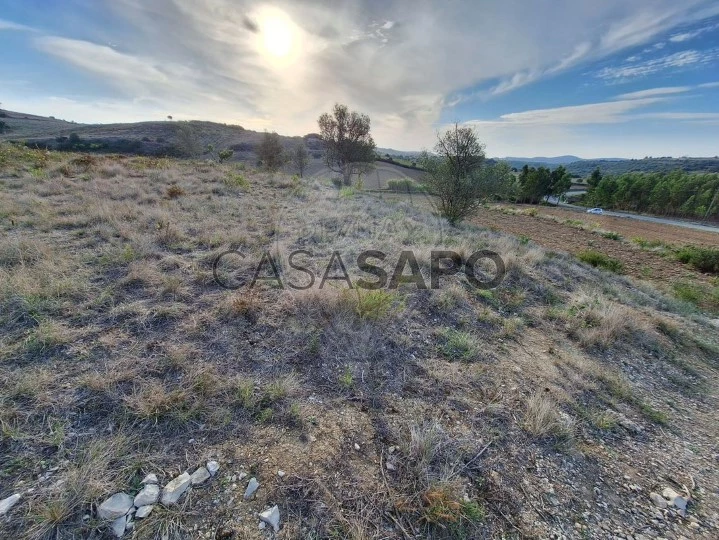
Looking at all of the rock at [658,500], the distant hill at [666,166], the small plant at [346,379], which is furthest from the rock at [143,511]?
the distant hill at [666,166]

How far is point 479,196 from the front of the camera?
1302 cm

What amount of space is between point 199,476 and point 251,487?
0.38m

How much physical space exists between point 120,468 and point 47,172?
13.8 meters

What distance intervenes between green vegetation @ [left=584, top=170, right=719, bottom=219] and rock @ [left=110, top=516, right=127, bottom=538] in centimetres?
6873

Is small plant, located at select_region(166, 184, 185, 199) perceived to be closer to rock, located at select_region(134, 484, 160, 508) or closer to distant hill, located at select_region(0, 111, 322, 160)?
rock, located at select_region(134, 484, 160, 508)

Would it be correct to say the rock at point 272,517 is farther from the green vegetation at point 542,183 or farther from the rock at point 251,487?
the green vegetation at point 542,183

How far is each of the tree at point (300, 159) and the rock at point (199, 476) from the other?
29.9m

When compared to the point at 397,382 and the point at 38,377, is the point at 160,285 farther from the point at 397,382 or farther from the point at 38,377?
the point at 397,382

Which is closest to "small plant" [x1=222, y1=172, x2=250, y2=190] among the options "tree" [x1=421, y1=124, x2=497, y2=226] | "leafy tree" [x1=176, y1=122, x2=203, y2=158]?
"tree" [x1=421, y1=124, x2=497, y2=226]

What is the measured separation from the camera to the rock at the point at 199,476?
1.95 m

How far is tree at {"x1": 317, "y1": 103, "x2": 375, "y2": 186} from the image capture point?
2481cm

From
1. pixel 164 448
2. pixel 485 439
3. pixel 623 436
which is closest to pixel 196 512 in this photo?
pixel 164 448

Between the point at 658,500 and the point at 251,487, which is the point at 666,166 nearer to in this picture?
the point at 658,500

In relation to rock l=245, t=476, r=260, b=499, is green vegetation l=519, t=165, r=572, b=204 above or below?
above
